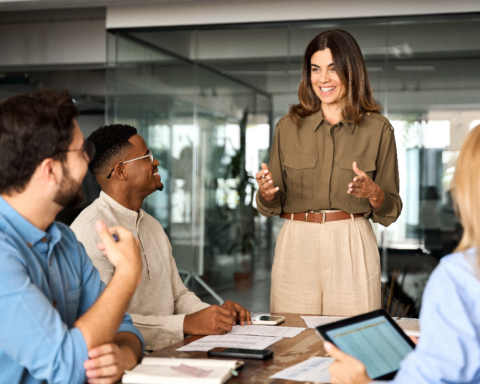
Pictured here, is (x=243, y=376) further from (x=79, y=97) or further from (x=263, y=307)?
(x=79, y=97)

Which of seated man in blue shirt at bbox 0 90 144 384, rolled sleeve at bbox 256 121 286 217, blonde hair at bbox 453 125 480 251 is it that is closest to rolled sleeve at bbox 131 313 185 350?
seated man in blue shirt at bbox 0 90 144 384

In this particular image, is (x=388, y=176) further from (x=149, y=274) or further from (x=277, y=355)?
(x=277, y=355)


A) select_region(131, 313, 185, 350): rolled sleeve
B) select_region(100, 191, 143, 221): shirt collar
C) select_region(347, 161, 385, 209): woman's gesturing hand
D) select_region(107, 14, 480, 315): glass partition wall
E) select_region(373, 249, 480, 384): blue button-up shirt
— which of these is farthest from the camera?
select_region(107, 14, 480, 315): glass partition wall

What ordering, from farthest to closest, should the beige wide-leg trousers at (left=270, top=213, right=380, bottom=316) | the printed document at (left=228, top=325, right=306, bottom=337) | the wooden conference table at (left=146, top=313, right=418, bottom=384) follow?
the beige wide-leg trousers at (left=270, top=213, right=380, bottom=316), the printed document at (left=228, top=325, right=306, bottom=337), the wooden conference table at (left=146, top=313, right=418, bottom=384)

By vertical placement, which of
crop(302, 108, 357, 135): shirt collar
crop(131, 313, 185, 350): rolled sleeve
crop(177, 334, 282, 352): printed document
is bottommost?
crop(131, 313, 185, 350): rolled sleeve

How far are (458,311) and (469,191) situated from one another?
23 centimetres

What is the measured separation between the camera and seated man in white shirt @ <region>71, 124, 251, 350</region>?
197 cm

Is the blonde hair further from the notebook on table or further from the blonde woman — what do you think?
the notebook on table

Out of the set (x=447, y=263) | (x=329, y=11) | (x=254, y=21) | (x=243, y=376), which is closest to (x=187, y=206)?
(x=254, y=21)

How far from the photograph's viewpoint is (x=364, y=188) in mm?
2184

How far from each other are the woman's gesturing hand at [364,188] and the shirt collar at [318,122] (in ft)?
1.10

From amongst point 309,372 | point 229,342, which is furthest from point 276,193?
point 309,372

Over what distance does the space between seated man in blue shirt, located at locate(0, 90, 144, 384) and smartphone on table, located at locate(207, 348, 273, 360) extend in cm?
22

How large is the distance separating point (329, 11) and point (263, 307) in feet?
8.92
